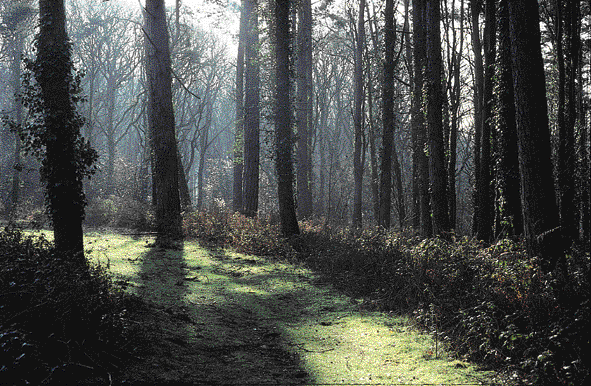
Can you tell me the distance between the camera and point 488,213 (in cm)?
1105

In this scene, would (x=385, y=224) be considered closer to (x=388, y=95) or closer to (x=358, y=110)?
(x=388, y=95)

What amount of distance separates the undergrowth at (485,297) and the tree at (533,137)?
36cm

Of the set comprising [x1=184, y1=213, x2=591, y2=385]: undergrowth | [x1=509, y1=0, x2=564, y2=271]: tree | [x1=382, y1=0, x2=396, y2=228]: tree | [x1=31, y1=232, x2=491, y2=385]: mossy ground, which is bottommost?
[x1=31, y1=232, x2=491, y2=385]: mossy ground

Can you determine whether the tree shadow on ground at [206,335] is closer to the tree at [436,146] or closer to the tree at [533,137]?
the tree at [533,137]

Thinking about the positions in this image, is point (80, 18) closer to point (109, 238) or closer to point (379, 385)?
point (109, 238)

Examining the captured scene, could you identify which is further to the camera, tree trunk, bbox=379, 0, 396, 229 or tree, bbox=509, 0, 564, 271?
Result: tree trunk, bbox=379, 0, 396, 229

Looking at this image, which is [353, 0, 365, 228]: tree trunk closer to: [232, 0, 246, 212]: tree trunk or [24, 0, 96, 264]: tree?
[232, 0, 246, 212]: tree trunk

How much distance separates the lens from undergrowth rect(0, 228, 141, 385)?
3.31 meters

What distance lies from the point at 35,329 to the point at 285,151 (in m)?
9.52

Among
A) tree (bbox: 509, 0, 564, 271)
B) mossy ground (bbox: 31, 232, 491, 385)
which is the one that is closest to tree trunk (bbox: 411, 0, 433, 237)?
mossy ground (bbox: 31, 232, 491, 385)

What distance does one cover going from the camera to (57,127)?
7.53 meters

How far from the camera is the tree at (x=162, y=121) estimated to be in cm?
1319

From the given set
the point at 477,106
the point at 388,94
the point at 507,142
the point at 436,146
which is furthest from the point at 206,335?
the point at 477,106

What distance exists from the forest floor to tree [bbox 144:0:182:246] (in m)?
4.07
